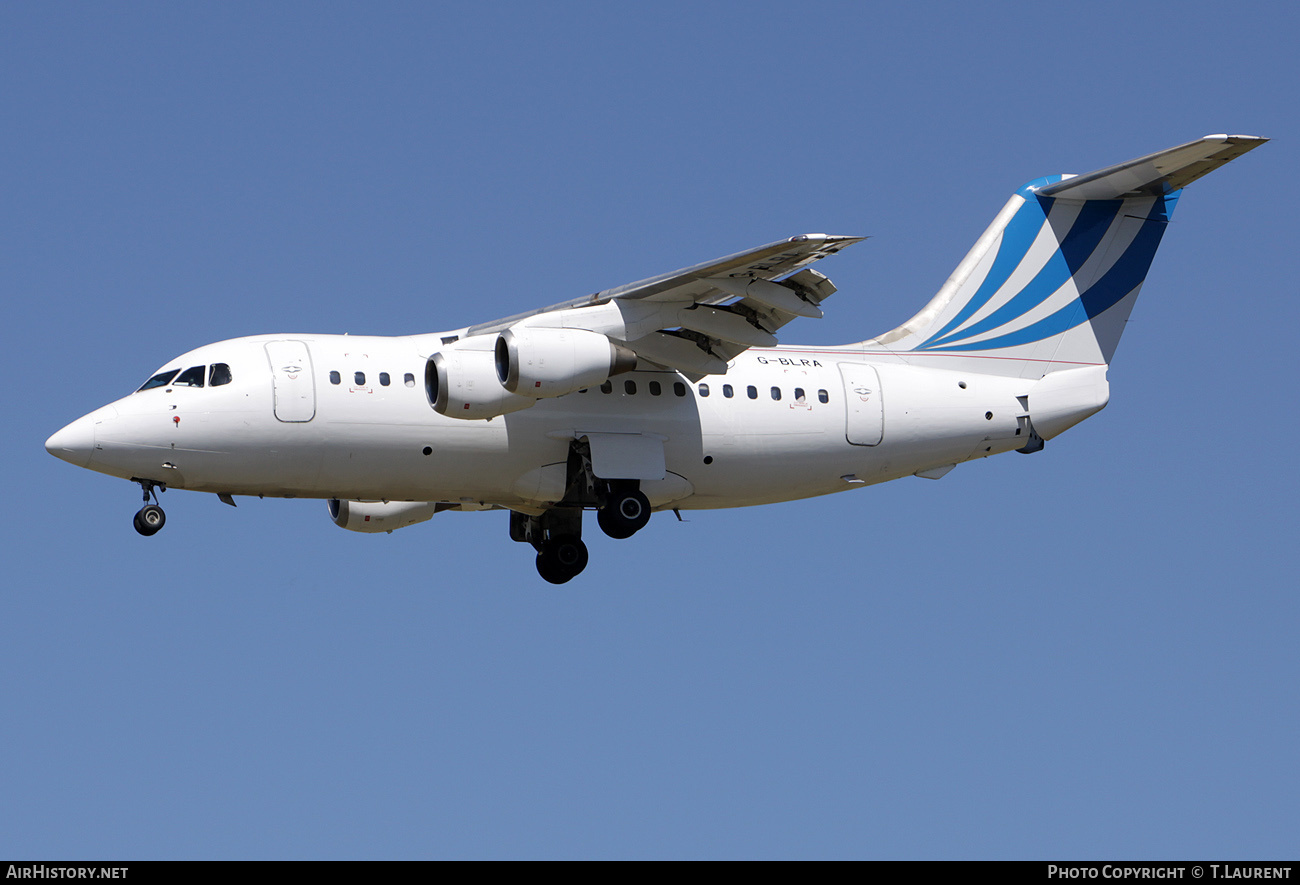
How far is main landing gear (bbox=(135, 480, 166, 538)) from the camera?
55.4 ft

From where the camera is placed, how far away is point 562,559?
751 inches

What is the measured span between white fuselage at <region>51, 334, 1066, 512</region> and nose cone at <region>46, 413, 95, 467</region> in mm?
18

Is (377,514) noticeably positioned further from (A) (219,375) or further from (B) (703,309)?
(B) (703,309)

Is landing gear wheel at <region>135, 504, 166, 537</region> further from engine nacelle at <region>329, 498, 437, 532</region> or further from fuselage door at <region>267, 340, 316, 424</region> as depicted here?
engine nacelle at <region>329, 498, 437, 532</region>

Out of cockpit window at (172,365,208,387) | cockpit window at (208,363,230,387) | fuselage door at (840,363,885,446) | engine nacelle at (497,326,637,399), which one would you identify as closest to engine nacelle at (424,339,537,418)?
engine nacelle at (497,326,637,399)

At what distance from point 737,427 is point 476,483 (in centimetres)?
262

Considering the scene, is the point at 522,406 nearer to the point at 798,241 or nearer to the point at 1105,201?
the point at 798,241

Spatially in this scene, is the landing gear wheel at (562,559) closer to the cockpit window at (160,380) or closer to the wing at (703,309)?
the wing at (703,309)

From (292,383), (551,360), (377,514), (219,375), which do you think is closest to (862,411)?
(551,360)

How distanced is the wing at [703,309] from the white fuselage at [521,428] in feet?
1.79

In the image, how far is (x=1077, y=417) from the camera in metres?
19.7

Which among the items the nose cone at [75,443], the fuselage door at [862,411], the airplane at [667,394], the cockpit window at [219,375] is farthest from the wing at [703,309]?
the nose cone at [75,443]

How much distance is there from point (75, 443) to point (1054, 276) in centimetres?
1033
